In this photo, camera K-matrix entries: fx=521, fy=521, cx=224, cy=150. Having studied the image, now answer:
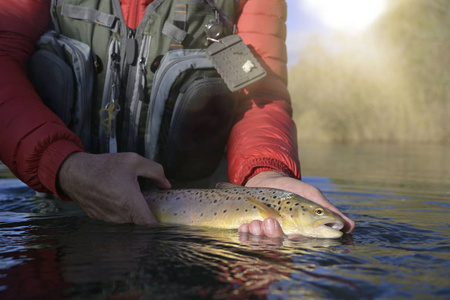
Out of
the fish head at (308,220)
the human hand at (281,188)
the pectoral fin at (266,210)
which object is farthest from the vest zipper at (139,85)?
the fish head at (308,220)

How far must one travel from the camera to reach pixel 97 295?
1.46 m

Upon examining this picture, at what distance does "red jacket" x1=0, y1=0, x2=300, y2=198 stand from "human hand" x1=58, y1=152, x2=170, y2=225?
0.08 meters

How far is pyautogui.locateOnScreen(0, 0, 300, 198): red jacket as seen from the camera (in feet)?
8.25

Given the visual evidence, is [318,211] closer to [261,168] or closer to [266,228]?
[266,228]

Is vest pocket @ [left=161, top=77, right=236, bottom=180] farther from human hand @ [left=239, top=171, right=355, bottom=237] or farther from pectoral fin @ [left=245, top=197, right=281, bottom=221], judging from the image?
pectoral fin @ [left=245, top=197, right=281, bottom=221]

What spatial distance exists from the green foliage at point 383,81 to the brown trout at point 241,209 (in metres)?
14.8

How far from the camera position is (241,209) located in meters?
2.56

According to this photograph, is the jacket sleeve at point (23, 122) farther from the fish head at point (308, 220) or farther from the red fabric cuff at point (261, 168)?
the fish head at point (308, 220)

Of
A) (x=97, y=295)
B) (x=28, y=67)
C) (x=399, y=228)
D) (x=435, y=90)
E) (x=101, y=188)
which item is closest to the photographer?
(x=97, y=295)

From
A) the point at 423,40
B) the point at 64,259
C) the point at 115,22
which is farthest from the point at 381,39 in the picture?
the point at 64,259

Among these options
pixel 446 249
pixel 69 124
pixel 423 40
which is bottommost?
pixel 446 249

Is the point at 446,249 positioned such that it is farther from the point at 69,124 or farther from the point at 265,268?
the point at 69,124

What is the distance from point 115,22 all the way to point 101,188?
1.21m

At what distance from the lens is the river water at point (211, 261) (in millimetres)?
1521
